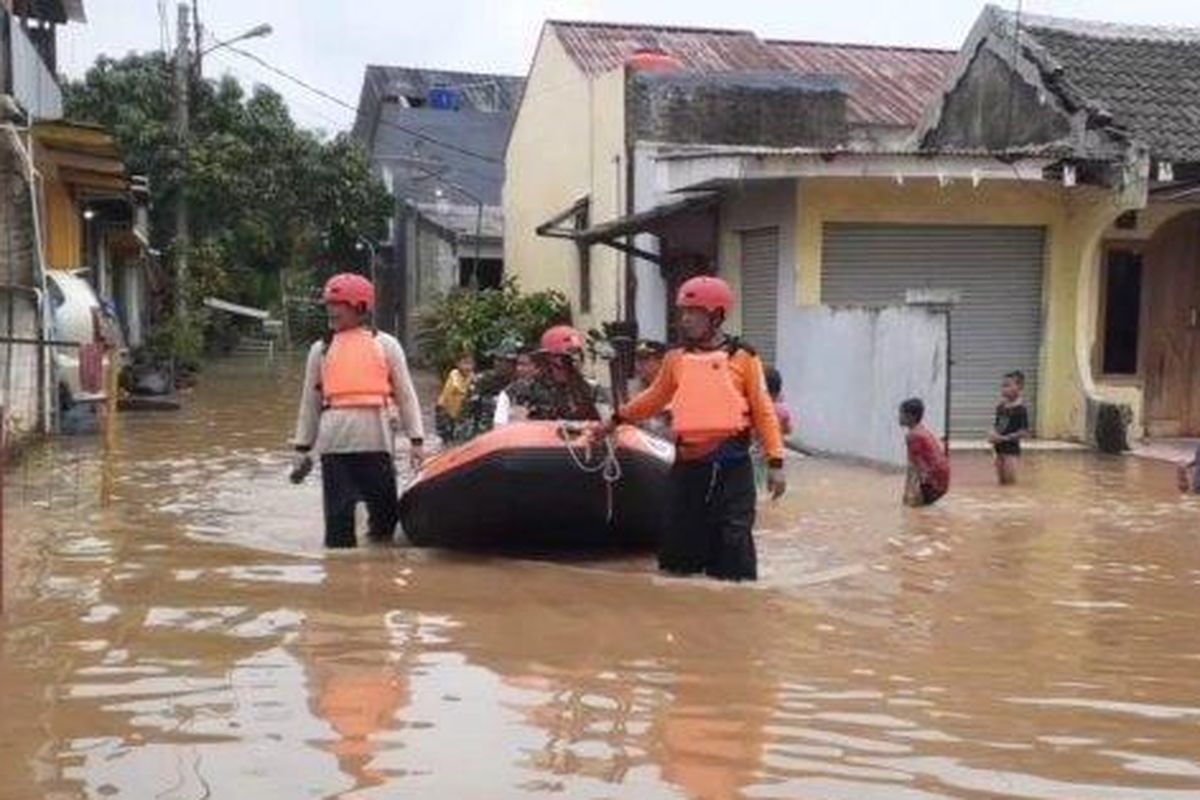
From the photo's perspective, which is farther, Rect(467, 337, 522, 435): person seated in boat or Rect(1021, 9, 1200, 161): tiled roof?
Rect(1021, 9, 1200, 161): tiled roof

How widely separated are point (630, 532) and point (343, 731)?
3997mm

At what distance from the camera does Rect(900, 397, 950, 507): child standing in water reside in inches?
441

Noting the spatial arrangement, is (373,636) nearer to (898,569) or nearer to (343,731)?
(343,731)

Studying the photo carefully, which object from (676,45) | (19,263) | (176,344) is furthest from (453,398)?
(676,45)

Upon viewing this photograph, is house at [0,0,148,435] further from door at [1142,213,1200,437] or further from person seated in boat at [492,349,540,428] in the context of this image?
door at [1142,213,1200,437]

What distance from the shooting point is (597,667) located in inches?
234

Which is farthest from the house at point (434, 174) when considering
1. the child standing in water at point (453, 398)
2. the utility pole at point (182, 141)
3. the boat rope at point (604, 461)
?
the boat rope at point (604, 461)

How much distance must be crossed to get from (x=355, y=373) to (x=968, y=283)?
922 cm

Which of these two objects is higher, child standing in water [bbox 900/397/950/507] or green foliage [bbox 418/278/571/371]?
green foliage [bbox 418/278/571/371]

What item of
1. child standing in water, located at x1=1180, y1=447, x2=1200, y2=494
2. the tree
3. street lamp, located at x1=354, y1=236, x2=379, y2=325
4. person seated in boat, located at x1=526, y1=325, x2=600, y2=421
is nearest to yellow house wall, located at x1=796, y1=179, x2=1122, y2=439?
child standing in water, located at x1=1180, y1=447, x2=1200, y2=494

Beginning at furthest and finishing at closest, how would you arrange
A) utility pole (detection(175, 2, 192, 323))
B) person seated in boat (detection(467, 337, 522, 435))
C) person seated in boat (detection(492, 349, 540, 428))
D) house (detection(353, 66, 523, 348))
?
house (detection(353, 66, 523, 348)), utility pole (detection(175, 2, 192, 323)), person seated in boat (detection(467, 337, 522, 435)), person seated in boat (detection(492, 349, 540, 428))

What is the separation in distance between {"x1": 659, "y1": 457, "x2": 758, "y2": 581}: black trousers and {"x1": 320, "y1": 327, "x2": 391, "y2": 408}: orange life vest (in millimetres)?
1891

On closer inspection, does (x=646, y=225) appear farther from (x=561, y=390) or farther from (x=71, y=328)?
(x=561, y=390)

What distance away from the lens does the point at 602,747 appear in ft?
15.8
